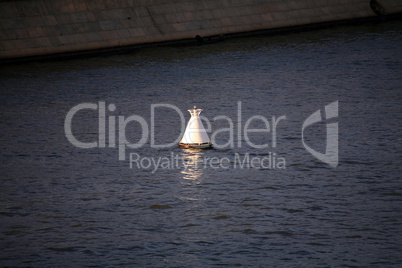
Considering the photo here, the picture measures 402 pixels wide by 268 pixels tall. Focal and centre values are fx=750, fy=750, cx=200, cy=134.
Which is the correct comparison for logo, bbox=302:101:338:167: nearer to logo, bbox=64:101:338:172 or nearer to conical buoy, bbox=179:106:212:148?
logo, bbox=64:101:338:172

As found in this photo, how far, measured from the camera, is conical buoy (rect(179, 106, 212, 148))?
1379 centimetres

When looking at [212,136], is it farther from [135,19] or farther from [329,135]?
[135,19]

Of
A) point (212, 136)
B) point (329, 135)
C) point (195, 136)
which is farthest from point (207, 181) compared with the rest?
point (329, 135)

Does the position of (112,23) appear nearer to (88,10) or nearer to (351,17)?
(88,10)

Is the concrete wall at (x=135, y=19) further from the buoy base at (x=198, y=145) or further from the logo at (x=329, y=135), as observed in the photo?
the buoy base at (x=198, y=145)

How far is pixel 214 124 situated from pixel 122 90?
573 cm

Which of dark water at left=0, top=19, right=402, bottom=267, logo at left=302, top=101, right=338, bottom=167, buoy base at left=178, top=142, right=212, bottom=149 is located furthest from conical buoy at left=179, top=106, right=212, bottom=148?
logo at left=302, top=101, right=338, bottom=167

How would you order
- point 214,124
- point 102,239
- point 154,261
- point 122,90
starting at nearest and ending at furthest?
point 154,261 → point 102,239 → point 214,124 → point 122,90

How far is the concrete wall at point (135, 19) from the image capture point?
27.8 metres

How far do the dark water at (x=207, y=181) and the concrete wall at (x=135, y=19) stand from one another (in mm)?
4994

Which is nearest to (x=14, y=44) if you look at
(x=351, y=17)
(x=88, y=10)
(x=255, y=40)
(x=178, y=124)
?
(x=88, y=10)

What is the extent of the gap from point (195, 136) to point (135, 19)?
17.4 meters

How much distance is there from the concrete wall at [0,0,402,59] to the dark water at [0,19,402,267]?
4.99 m

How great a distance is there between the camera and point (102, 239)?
925 centimetres
